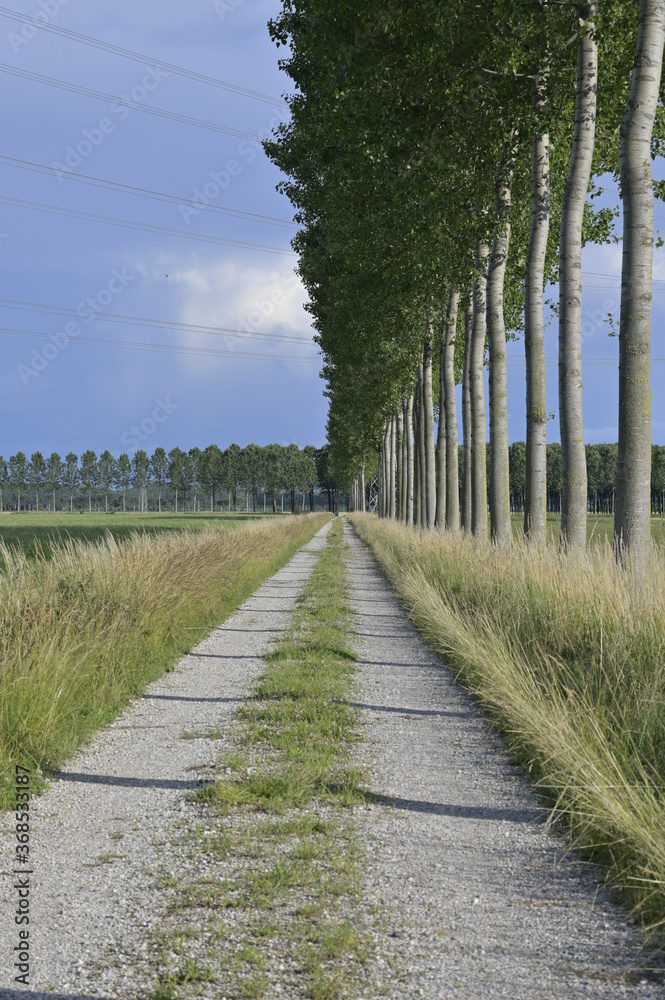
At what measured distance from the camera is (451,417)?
2673cm

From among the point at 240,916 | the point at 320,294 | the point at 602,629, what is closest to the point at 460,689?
the point at 602,629

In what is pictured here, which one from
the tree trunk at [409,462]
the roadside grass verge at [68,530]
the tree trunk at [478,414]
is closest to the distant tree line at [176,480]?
the roadside grass verge at [68,530]

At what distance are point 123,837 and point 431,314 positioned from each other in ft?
73.5

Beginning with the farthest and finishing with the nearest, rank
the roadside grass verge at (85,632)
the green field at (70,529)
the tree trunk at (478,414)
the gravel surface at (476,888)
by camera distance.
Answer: the green field at (70,529) < the tree trunk at (478,414) < the roadside grass verge at (85,632) < the gravel surface at (476,888)

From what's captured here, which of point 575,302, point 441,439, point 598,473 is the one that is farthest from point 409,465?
point 598,473

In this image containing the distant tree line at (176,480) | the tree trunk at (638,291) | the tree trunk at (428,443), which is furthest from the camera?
the distant tree line at (176,480)

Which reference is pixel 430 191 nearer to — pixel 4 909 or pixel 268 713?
pixel 268 713

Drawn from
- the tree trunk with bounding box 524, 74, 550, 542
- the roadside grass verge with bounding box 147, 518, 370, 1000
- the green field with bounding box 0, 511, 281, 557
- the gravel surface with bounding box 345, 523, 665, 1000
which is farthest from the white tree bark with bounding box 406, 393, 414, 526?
the gravel surface with bounding box 345, 523, 665, 1000

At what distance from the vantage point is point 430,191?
16250mm

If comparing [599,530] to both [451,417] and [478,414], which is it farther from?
[478,414]

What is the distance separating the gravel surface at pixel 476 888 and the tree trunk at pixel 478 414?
45.5ft

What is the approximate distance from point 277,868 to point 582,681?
3.46 meters

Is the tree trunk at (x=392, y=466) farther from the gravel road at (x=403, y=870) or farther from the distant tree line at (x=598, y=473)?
the distant tree line at (x=598, y=473)

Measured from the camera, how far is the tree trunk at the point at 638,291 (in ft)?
32.8
